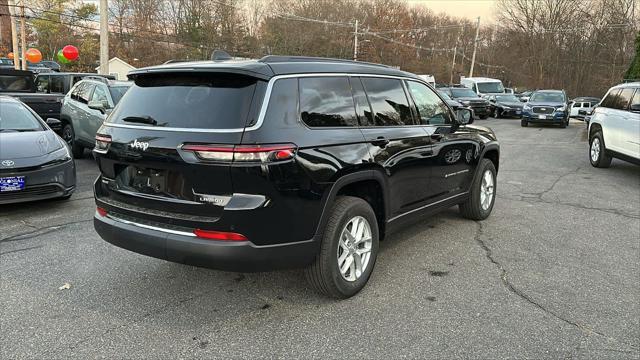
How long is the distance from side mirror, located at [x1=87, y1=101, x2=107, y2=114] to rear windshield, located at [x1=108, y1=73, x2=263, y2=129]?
6.20 metres

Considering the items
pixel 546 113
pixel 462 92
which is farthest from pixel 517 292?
pixel 462 92

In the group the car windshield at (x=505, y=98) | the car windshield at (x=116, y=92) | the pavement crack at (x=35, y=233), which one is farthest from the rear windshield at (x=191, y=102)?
the car windshield at (x=505, y=98)

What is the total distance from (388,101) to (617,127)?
7405 millimetres

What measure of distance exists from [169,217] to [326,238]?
1081 mm

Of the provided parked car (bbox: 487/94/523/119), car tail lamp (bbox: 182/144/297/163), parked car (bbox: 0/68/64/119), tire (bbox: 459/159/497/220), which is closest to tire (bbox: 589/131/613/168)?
tire (bbox: 459/159/497/220)

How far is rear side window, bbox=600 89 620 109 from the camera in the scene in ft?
A: 32.7

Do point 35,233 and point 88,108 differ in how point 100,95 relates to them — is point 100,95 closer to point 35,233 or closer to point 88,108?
point 88,108

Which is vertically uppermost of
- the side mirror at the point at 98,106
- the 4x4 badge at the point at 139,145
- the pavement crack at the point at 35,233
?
the 4x4 badge at the point at 139,145

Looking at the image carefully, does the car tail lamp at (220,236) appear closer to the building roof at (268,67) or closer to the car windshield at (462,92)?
the building roof at (268,67)

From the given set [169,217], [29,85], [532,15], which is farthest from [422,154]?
[532,15]

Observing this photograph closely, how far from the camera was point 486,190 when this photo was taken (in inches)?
241

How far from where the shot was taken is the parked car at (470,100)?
25.8 meters

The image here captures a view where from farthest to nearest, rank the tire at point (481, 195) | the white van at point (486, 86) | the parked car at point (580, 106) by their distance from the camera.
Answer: the white van at point (486, 86) < the parked car at point (580, 106) < the tire at point (481, 195)

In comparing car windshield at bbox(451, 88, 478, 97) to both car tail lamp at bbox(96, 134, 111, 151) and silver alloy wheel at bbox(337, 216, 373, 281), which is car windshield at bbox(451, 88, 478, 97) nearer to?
silver alloy wheel at bbox(337, 216, 373, 281)
